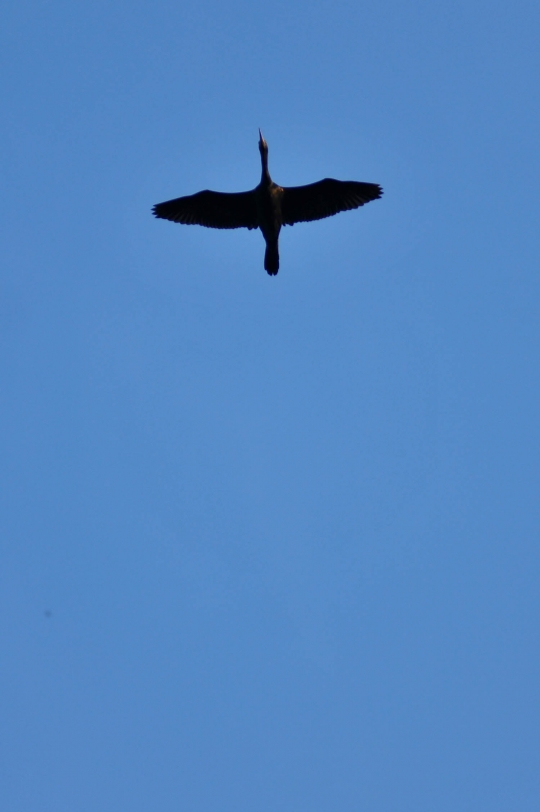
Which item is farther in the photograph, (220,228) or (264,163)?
(220,228)

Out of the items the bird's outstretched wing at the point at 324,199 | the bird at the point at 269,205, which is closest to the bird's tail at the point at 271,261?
the bird at the point at 269,205

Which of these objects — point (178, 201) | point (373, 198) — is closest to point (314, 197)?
point (373, 198)

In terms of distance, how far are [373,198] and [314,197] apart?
3.60ft

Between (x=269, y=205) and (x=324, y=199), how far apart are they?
127 centimetres

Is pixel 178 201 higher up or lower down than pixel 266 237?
higher up

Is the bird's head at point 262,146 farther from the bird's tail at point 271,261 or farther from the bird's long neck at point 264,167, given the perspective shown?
the bird's tail at point 271,261

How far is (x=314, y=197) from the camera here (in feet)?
53.5

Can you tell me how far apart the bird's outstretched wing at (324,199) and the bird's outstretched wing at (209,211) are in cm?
67

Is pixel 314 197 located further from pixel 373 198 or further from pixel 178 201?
pixel 178 201

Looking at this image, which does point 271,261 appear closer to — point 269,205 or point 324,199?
point 269,205

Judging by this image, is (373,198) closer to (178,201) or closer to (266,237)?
(266,237)

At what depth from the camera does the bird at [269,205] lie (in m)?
15.7

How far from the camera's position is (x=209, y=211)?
16719mm

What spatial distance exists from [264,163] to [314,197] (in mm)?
1282
